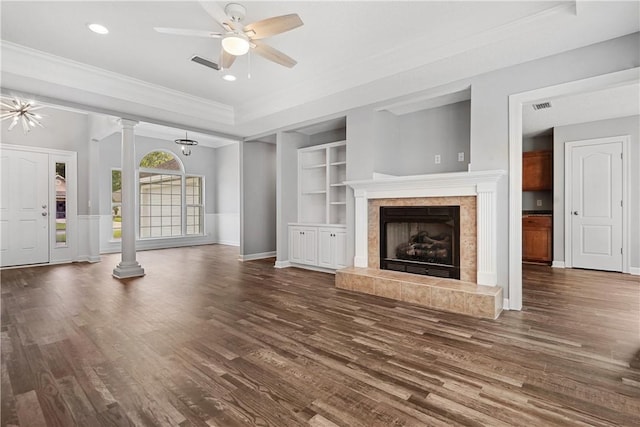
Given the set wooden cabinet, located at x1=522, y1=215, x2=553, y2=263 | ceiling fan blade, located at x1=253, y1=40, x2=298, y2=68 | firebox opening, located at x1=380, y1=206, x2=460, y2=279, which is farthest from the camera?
wooden cabinet, located at x1=522, y1=215, x2=553, y2=263

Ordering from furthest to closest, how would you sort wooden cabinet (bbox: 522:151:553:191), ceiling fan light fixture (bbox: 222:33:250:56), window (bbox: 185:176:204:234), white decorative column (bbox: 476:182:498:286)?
window (bbox: 185:176:204:234)
wooden cabinet (bbox: 522:151:553:191)
white decorative column (bbox: 476:182:498:286)
ceiling fan light fixture (bbox: 222:33:250:56)

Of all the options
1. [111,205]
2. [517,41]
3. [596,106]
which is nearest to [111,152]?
[111,205]

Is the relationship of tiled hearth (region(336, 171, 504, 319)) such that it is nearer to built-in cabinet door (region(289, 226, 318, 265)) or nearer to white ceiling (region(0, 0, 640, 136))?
white ceiling (region(0, 0, 640, 136))

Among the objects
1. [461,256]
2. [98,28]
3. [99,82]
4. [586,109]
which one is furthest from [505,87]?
[99,82]

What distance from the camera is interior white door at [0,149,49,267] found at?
5.71 metres

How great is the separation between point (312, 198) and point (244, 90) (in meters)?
2.30

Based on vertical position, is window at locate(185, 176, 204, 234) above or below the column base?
above

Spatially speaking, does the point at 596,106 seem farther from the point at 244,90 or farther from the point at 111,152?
the point at 111,152

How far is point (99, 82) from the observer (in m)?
4.07

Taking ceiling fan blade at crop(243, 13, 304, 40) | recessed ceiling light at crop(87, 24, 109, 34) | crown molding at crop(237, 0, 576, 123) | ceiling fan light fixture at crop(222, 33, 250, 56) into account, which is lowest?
ceiling fan light fixture at crop(222, 33, 250, 56)

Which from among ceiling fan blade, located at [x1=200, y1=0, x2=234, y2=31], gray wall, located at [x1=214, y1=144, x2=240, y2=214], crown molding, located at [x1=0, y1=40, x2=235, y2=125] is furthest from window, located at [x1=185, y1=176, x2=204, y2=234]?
ceiling fan blade, located at [x1=200, y1=0, x2=234, y2=31]

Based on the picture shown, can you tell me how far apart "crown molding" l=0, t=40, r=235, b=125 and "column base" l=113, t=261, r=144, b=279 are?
257 cm

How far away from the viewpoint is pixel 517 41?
286 centimetres

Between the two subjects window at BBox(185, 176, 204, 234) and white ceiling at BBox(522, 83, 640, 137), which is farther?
window at BBox(185, 176, 204, 234)
